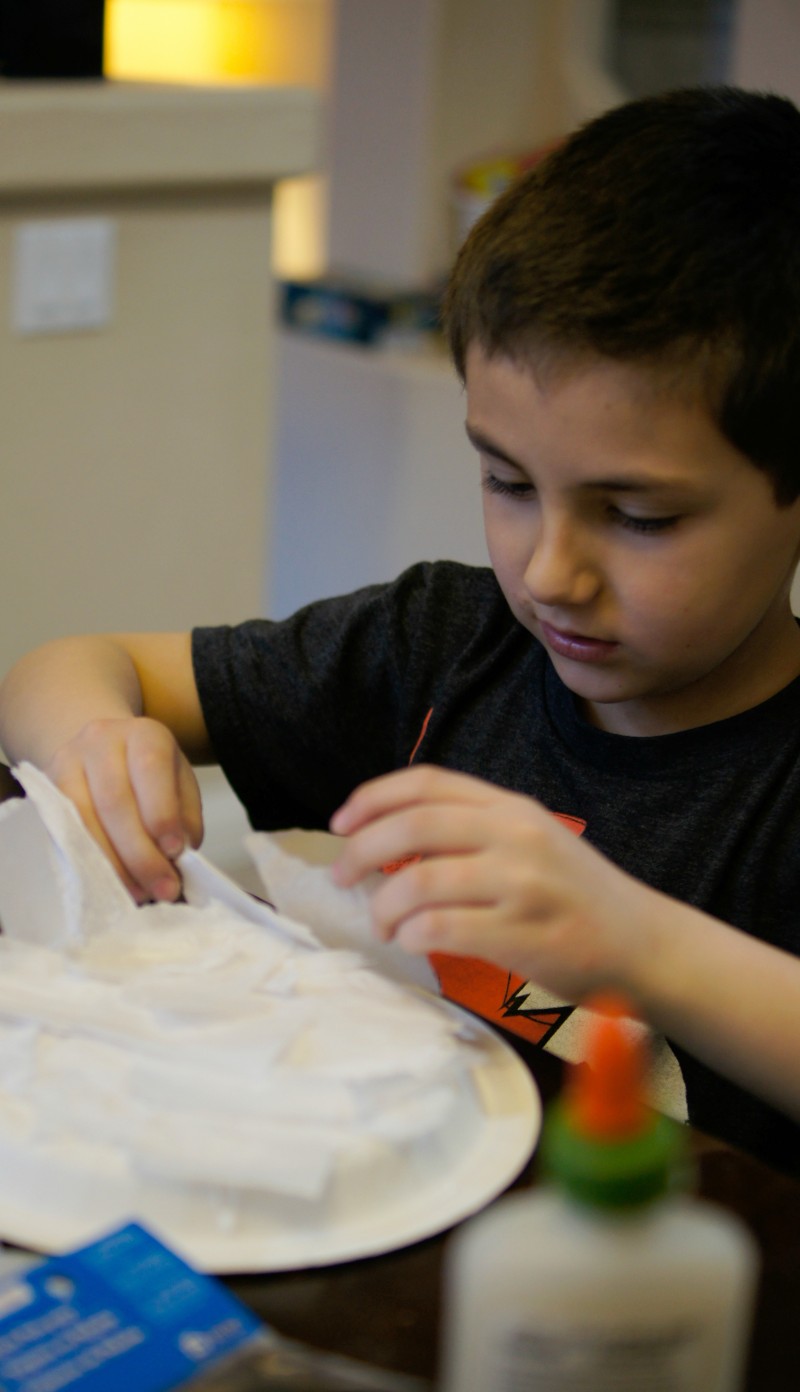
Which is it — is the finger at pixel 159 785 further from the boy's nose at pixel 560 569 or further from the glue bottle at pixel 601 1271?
the glue bottle at pixel 601 1271

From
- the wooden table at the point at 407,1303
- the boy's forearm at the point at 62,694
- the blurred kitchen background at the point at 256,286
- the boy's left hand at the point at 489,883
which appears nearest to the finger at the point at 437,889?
the boy's left hand at the point at 489,883

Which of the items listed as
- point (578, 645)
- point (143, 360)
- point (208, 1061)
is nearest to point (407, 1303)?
point (208, 1061)

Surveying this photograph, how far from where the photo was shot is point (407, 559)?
8.38 ft

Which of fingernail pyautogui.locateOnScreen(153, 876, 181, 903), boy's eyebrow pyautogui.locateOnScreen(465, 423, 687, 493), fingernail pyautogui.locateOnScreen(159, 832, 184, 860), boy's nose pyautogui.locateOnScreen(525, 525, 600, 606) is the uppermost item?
boy's eyebrow pyautogui.locateOnScreen(465, 423, 687, 493)

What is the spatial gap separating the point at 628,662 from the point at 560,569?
10cm

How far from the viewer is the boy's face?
81 centimetres

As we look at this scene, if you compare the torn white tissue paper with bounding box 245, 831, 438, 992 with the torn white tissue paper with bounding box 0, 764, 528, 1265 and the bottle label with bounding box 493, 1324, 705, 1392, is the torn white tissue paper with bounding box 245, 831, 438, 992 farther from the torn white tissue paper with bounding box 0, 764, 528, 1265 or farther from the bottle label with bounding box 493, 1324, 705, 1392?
the bottle label with bounding box 493, 1324, 705, 1392

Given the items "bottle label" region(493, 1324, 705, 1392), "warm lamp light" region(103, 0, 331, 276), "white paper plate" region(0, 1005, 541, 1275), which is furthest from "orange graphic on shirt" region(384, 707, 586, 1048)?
"warm lamp light" region(103, 0, 331, 276)

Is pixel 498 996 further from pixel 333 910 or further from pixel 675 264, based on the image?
pixel 675 264

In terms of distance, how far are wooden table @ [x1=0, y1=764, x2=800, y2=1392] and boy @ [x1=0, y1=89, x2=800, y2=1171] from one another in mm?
137

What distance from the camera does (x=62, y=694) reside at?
3.31 ft

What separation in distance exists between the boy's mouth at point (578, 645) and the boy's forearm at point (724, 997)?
22 cm

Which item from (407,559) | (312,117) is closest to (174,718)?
(312,117)

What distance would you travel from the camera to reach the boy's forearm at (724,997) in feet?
2.25
